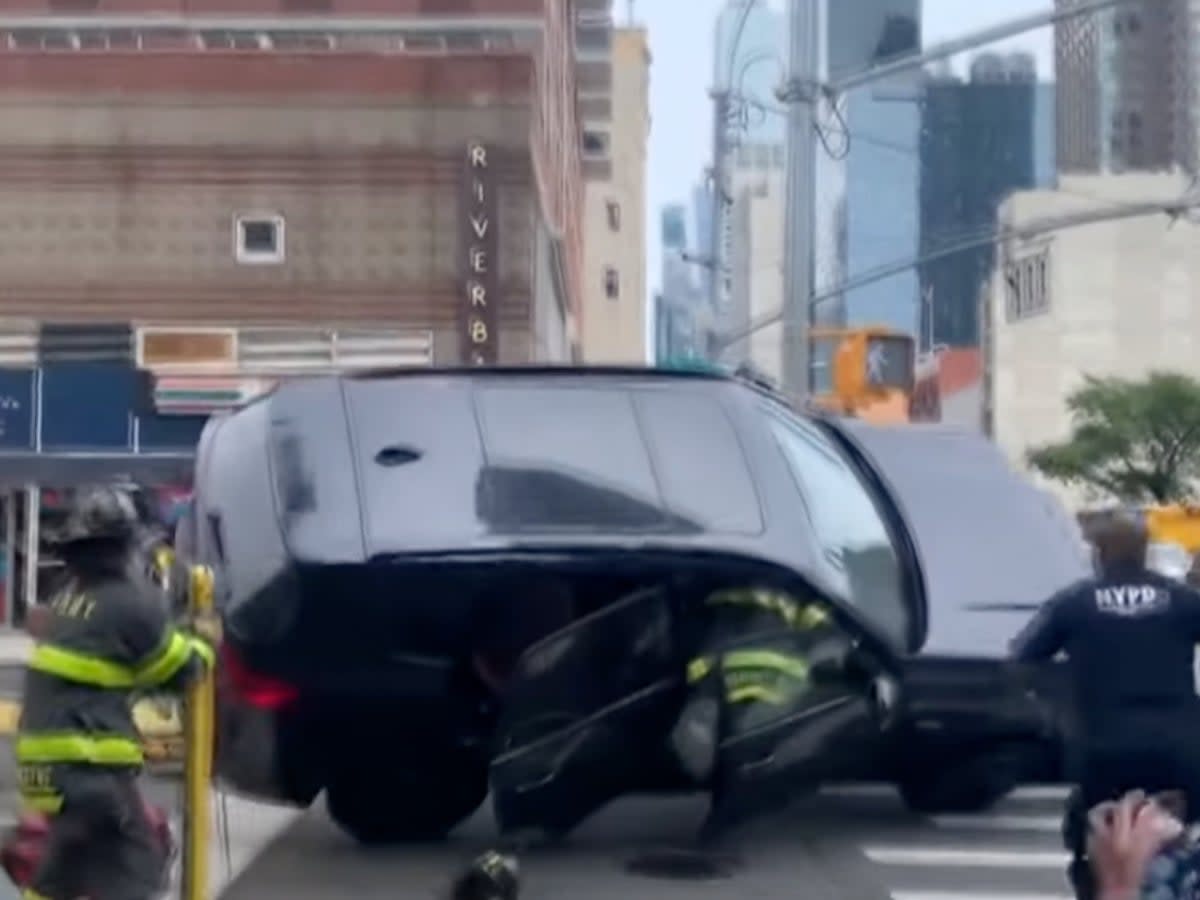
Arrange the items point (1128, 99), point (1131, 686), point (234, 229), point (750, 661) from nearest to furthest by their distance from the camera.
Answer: point (1131, 686) < point (750, 661) < point (234, 229) < point (1128, 99)

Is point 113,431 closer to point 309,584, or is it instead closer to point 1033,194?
point 309,584

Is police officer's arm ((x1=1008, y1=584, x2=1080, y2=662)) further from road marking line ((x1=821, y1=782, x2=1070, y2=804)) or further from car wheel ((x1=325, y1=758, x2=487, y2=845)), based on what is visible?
road marking line ((x1=821, y1=782, x2=1070, y2=804))

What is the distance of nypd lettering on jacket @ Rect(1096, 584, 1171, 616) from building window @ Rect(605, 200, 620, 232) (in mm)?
111332

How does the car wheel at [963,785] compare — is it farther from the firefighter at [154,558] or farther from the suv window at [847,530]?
the firefighter at [154,558]

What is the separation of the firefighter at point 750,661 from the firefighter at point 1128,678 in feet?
9.05

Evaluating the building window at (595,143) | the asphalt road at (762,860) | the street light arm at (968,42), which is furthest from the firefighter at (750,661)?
the building window at (595,143)

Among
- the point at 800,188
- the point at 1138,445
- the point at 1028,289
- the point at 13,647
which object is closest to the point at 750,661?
the point at 800,188

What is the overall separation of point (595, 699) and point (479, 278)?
2509 centimetres

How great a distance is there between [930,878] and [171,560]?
3.47 m

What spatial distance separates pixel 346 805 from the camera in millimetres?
11758

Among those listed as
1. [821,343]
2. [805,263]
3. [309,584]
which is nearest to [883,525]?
[309,584]

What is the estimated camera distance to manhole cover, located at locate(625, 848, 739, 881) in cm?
1121

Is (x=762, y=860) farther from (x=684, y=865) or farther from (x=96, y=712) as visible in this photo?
(x=96, y=712)

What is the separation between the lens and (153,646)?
22.9 ft
